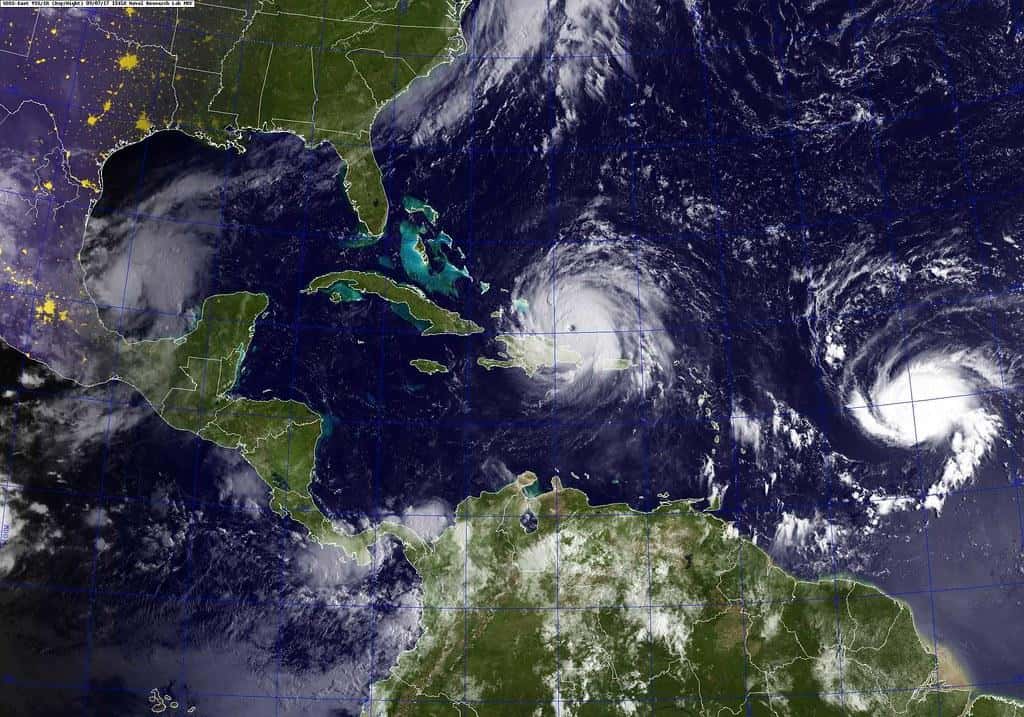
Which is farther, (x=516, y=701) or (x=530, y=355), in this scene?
(x=530, y=355)

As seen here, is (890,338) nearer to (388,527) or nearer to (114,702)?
(388,527)

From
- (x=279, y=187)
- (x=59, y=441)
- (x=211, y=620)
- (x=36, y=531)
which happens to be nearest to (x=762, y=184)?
(x=279, y=187)

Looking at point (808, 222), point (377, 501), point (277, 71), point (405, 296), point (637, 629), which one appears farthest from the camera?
point (277, 71)

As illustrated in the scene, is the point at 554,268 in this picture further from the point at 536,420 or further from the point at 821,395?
the point at 821,395

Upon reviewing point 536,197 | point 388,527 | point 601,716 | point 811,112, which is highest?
point 811,112

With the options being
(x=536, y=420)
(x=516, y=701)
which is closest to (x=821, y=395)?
(x=536, y=420)

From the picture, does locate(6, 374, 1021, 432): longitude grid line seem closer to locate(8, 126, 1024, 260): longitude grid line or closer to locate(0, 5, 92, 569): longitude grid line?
locate(0, 5, 92, 569): longitude grid line
